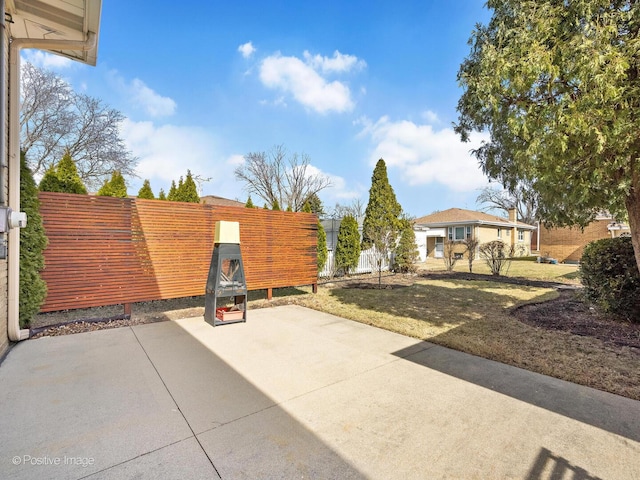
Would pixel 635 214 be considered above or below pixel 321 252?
above

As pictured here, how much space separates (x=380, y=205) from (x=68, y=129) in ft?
56.0

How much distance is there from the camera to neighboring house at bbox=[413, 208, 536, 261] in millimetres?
22484

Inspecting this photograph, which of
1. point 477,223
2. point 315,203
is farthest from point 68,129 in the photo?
point 477,223

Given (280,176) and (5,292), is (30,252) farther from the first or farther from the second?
(280,176)

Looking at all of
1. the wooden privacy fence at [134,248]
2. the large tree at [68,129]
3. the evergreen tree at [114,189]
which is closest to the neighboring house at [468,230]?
the wooden privacy fence at [134,248]

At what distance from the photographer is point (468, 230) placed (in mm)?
22656

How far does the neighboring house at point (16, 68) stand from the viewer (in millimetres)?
3773

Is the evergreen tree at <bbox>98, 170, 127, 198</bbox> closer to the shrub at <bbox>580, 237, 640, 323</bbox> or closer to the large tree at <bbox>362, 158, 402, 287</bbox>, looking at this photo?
the large tree at <bbox>362, 158, 402, 287</bbox>

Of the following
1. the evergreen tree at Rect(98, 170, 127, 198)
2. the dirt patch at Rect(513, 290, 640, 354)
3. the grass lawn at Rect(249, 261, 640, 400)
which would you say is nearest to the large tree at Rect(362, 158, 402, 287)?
the grass lawn at Rect(249, 261, 640, 400)

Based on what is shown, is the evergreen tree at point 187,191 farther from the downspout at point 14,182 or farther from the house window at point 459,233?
the house window at point 459,233

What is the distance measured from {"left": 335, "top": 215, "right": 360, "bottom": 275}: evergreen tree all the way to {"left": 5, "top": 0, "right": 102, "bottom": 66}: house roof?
8796 millimetres

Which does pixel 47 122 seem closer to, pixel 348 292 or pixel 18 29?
pixel 18 29

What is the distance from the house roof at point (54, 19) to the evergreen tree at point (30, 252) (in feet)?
5.84

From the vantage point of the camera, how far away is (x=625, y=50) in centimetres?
315
